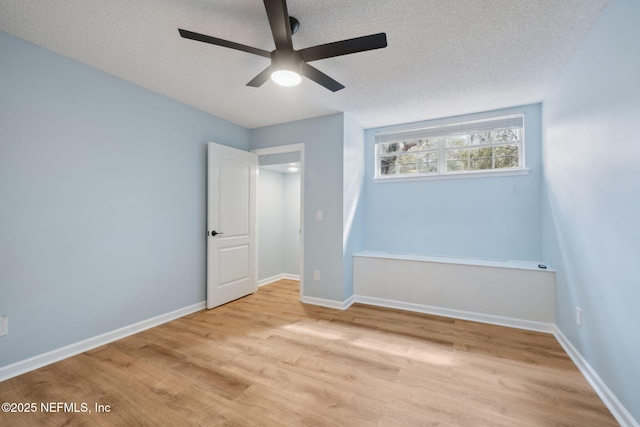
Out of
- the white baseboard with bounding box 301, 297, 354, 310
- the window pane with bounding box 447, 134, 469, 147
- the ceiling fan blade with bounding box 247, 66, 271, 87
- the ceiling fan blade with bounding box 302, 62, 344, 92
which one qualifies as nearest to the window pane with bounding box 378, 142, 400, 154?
the window pane with bounding box 447, 134, 469, 147

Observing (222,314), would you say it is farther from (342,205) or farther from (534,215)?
(534,215)

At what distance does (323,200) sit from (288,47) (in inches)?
81.6

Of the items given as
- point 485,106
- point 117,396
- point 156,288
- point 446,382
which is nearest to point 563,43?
point 485,106

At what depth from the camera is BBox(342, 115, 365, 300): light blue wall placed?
3516 mm

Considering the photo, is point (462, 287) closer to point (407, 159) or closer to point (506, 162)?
point (506, 162)

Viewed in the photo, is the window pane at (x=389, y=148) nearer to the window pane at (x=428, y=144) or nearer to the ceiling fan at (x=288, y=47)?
the window pane at (x=428, y=144)

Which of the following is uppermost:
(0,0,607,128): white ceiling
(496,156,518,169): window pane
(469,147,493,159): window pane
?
(0,0,607,128): white ceiling

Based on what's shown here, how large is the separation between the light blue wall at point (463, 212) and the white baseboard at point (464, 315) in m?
0.76

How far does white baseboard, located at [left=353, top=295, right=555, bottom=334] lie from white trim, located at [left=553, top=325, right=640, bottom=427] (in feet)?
0.96

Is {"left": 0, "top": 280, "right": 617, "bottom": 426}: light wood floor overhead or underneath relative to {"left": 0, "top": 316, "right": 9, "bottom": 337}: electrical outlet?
underneath

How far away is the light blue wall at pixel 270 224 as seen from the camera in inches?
184

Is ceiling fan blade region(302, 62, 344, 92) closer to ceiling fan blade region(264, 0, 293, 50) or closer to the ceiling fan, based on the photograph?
the ceiling fan

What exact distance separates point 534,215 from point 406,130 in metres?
1.90

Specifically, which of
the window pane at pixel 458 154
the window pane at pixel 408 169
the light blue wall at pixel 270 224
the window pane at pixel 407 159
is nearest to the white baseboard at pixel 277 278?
the light blue wall at pixel 270 224
